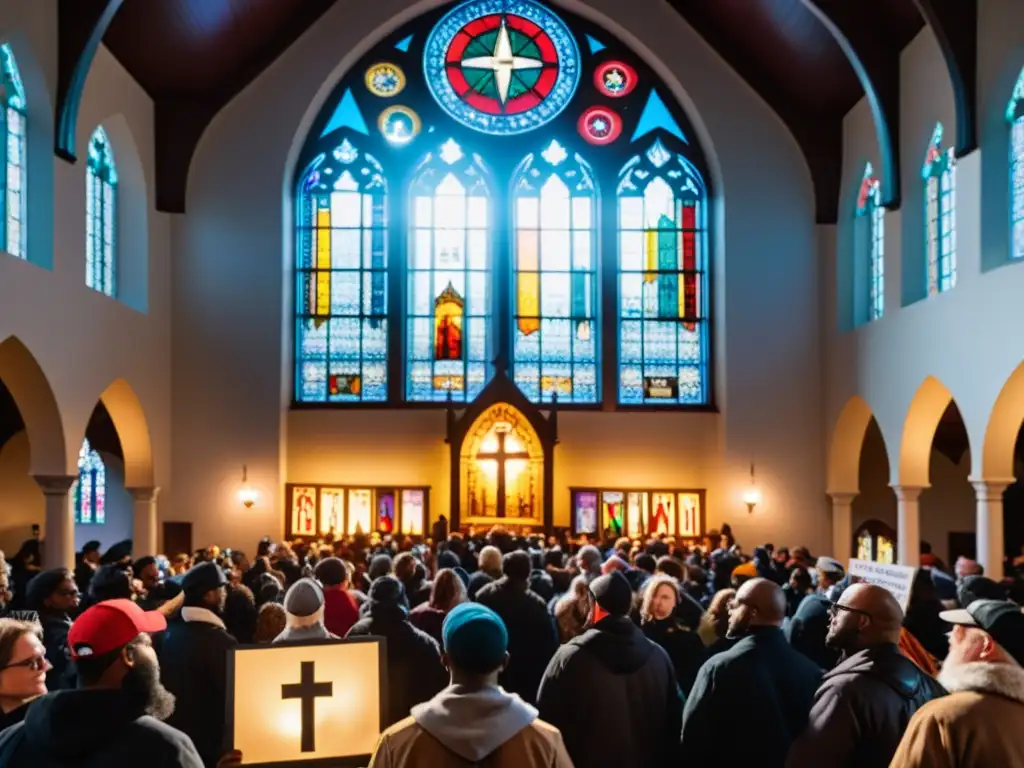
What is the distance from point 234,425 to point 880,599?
19.5 metres

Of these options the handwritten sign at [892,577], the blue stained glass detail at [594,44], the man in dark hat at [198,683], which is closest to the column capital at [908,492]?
the blue stained glass detail at [594,44]

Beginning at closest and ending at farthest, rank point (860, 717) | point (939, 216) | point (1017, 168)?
point (860, 717)
point (1017, 168)
point (939, 216)

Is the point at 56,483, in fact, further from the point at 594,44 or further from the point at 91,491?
the point at 594,44

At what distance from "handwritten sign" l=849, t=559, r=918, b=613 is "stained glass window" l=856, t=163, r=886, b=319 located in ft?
45.5

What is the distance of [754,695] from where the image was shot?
4883 mm

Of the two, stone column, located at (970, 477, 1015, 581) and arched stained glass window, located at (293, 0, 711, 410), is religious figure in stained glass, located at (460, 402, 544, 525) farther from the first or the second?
stone column, located at (970, 477, 1015, 581)

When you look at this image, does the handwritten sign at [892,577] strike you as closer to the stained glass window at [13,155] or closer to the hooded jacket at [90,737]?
the hooded jacket at [90,737]

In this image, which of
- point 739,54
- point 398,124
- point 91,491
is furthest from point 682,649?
point 91,491

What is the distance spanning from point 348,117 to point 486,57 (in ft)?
10.3

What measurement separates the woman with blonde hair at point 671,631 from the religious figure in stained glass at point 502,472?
15.5 meters

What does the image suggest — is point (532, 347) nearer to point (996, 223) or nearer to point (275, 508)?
point (275, 508)

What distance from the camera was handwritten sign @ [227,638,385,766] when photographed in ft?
13.9

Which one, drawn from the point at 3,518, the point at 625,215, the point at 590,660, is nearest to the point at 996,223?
the point at 625,215

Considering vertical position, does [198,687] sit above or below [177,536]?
above
